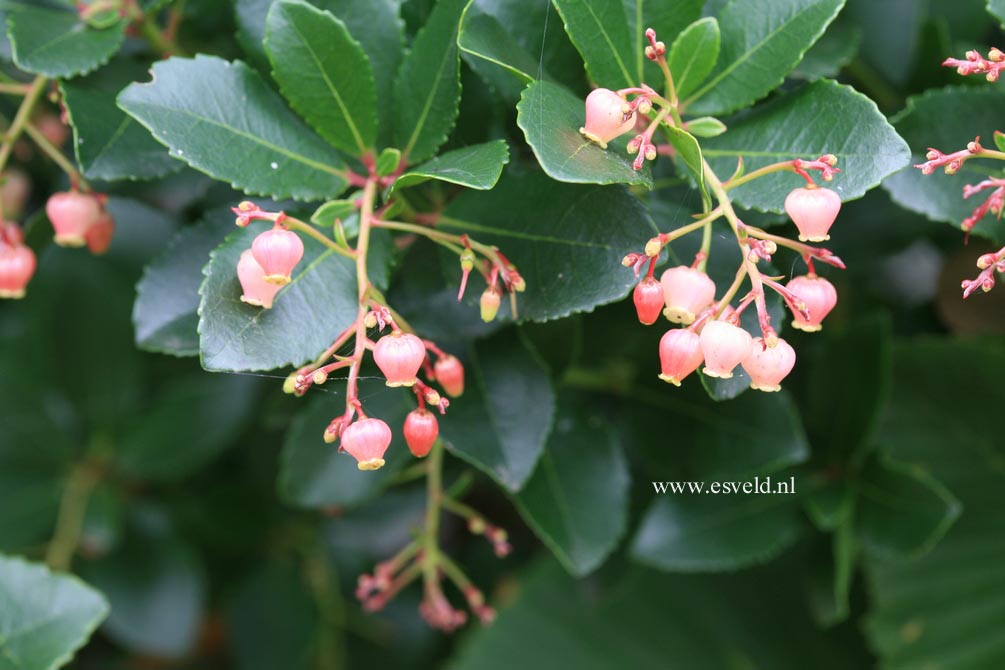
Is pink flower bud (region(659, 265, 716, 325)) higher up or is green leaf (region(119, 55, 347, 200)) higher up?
green leaf (region(119, 55, 347, 200))

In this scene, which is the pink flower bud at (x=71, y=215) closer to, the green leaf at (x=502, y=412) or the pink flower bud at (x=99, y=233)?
the pink flower bud at (x=99, y=233)

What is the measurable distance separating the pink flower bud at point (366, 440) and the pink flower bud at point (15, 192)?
0.86 metres

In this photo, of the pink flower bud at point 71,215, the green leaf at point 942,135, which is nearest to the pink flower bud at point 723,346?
the green leaf at point 942,135

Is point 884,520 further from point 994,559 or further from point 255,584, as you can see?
point 255,584

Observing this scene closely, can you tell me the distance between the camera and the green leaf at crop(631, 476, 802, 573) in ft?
3.90

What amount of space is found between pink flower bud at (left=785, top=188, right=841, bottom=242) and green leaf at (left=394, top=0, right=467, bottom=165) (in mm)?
322

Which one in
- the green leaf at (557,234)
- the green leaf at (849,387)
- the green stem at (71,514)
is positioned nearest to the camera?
the green leaf at (557,234)

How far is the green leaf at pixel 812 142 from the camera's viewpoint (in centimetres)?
73

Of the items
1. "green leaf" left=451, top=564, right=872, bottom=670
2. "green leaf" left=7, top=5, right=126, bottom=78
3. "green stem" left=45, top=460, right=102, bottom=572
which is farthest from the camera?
"green leaf" left=451, top=564, right=872, bottom=670

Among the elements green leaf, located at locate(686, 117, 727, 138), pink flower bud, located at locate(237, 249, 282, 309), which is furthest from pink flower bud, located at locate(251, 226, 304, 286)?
A: green leaf, located at locate(686, 117, 727, 138)

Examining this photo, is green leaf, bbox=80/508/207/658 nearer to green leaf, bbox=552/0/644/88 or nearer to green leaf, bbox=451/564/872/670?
green leaf, bbox=451/564/872/670

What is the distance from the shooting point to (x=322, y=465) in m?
1.21

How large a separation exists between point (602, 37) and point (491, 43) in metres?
0.10

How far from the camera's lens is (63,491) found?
1516 millimetres
